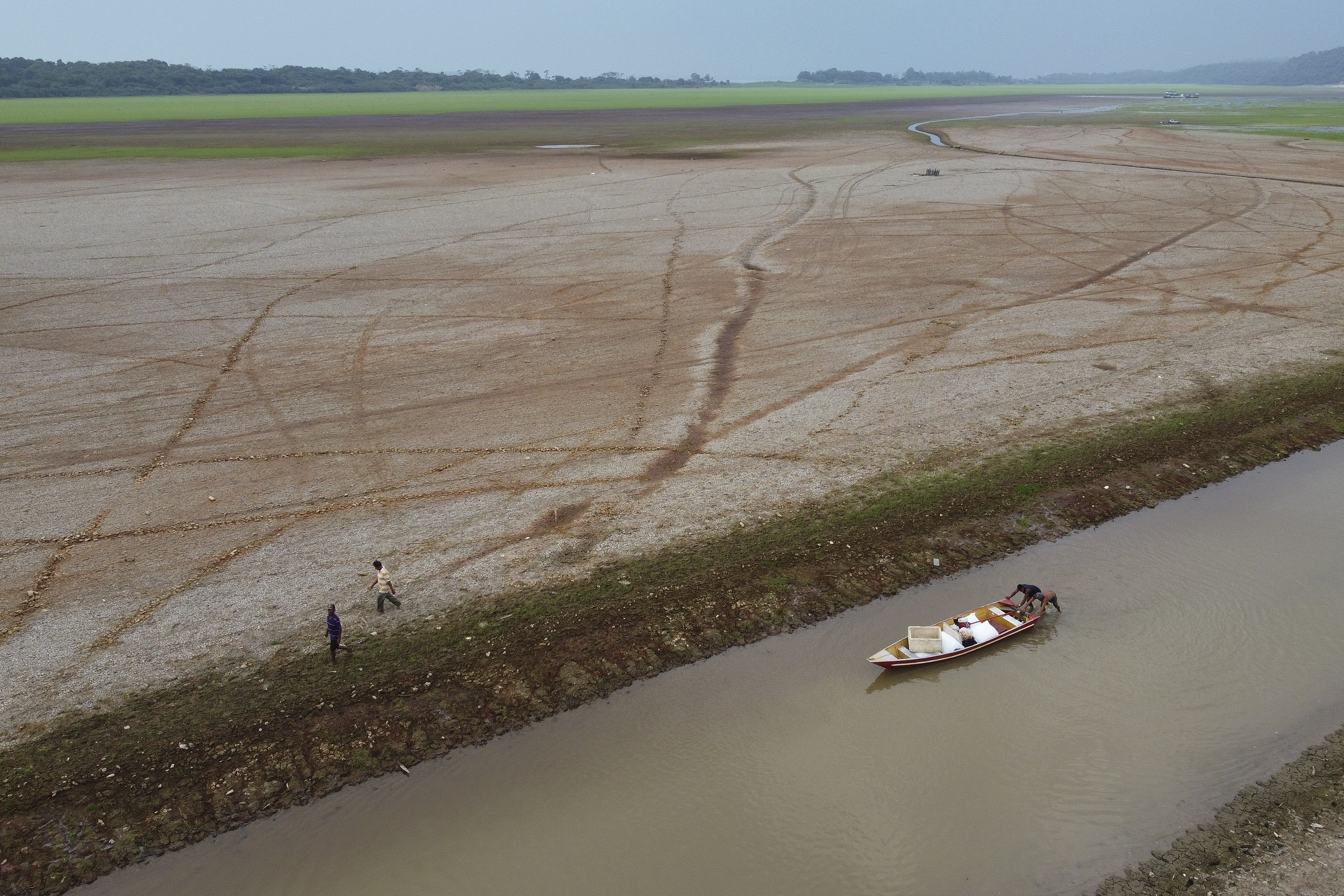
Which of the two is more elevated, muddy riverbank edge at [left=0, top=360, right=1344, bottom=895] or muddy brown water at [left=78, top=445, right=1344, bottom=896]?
muddy riverbank edge at [left=0, top=360, right=1344, bottom=895]

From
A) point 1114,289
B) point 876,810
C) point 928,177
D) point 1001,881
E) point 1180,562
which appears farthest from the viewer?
point 928,177

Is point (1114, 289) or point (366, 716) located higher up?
point (1114, 289)

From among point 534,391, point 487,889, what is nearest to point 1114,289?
point 534,391

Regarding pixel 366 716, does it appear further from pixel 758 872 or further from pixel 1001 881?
pixel 1001 881

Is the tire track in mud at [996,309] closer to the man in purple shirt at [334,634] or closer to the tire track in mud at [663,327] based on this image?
the tire track in mud at [663,327]

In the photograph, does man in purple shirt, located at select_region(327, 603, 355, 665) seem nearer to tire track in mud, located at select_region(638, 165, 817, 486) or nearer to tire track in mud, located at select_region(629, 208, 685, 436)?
tire track in mud, located at select_region(638, 165, 817, 486)

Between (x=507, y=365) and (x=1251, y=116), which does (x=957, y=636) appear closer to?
(x=507, y=365)

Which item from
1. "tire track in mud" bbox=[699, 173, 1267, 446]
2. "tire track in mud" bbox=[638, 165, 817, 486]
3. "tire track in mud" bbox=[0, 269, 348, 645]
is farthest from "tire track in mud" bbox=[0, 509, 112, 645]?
"tire track in mud" bbox=[699, 173, 1267, 446]

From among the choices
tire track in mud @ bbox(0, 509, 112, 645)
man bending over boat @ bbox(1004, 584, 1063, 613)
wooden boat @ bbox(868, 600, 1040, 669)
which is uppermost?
tire track in mud @ bbox(0, 509, 112, 645)
